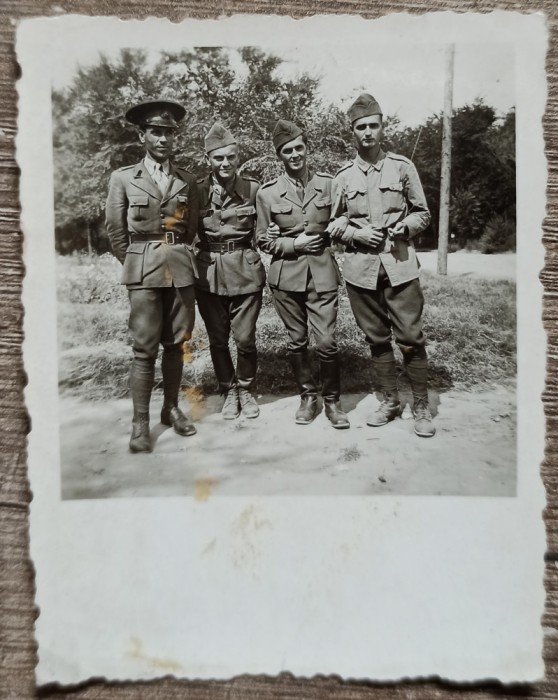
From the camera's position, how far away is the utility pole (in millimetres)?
1779

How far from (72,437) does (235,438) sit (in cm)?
55

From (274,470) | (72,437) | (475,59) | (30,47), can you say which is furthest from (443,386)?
(30,47)

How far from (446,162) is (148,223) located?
1055mm

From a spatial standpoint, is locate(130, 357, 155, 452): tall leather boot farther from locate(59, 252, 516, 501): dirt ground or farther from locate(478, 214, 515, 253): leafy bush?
locate(478, 214, 515, 253): leafy bush

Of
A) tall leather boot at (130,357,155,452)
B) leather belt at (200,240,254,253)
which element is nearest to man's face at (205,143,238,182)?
leather belt at (200,240,254,253)

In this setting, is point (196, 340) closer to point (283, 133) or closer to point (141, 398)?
point (141, 398)

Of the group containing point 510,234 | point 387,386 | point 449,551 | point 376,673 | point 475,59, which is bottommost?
point 376,673

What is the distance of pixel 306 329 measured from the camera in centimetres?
195

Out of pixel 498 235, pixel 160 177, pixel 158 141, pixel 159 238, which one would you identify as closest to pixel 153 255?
pixel 159 238

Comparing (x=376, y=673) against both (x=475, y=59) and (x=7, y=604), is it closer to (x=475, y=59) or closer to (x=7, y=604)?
(x=7, y=604)

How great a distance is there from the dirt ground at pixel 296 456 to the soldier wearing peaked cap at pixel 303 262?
206 millimetres

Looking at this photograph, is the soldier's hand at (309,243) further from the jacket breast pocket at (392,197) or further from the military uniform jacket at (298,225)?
the jacket breast pocket at (392,197)

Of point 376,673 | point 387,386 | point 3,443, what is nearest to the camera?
point 376,673

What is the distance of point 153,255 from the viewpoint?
1.84 meters
